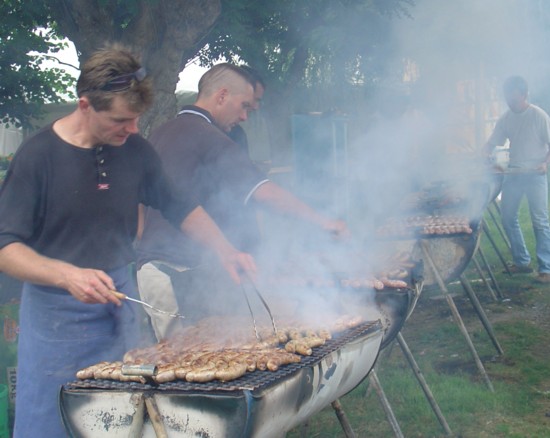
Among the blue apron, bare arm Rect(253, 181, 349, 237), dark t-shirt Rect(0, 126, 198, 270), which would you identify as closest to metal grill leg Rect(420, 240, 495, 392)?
bare arm Rect(253, 181, 349, 237)

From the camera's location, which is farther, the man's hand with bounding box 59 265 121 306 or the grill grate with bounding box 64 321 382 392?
the man's hand with bounding box 59 265 121 306

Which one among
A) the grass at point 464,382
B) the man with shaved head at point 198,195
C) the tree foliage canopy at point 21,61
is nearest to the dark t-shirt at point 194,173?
the man with shaved head at point 198,195

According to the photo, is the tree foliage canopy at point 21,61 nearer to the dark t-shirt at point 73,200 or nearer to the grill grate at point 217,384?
the dark t-shirt at point 73,200

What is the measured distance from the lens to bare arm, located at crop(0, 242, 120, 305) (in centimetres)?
238

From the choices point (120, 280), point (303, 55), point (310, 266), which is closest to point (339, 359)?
point (120, 280)

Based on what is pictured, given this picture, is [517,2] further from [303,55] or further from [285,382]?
[285,382]

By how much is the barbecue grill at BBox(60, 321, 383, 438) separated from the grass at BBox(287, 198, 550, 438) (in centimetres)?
178

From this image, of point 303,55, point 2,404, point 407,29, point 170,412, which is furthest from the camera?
point 303,55

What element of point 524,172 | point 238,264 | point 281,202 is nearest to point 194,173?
point 281,202

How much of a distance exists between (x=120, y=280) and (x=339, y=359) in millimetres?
1064

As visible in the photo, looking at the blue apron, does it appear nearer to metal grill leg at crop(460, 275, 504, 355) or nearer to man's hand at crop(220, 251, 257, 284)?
man's hand at crop(220, 251, 257, 284)

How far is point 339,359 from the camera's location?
283cm

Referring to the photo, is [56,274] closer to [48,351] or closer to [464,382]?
[48,351]

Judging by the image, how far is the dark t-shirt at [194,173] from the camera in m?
3.69
